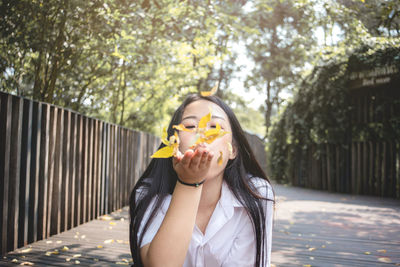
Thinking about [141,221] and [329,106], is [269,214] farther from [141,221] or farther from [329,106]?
[329,106]

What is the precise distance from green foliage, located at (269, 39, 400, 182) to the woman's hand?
8188 millimetres

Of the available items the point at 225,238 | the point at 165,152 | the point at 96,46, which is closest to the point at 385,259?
the point at 225,238

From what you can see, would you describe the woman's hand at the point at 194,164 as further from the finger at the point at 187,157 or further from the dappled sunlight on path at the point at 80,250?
the dappled sunlight on path at the point at 80,250

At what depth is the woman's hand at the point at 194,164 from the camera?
110cm

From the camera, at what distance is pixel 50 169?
3.81m

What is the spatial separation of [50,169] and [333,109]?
866cm

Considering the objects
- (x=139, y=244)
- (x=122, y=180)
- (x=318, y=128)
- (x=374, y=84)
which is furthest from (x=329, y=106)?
(x=139, y=244)

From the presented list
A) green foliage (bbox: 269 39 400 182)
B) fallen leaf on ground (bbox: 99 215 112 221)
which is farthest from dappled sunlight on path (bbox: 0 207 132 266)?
green foliage (bbox: 269 39 400 182)

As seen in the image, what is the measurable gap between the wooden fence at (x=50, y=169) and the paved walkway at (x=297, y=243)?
0.59 feet

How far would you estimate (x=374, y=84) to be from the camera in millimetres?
8945

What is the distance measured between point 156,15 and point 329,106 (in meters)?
7.05

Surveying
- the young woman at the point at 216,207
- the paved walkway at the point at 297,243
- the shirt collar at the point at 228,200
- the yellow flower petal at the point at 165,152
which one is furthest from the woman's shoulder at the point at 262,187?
the paved walkway at the point at 297,243

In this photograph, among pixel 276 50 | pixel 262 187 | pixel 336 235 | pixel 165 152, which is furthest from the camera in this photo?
pixel 276 50

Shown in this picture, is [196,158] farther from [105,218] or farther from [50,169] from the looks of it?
[105,218]
